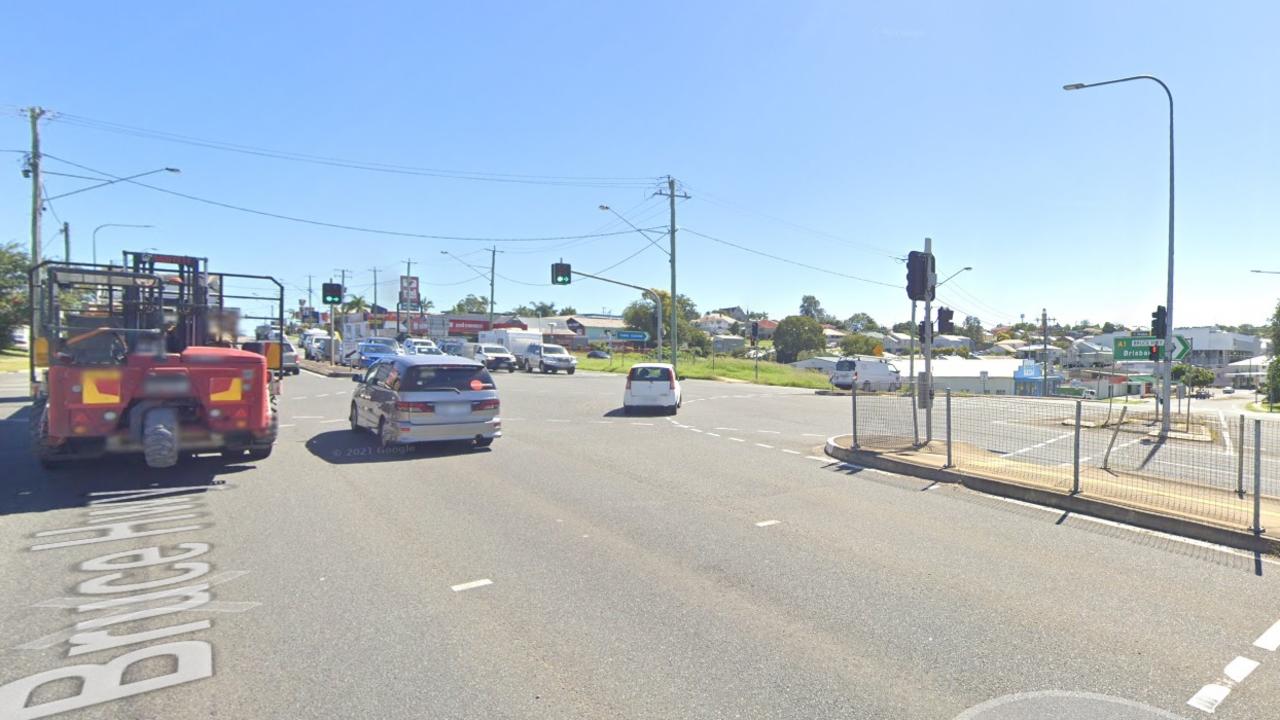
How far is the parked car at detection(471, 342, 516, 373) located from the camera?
40.8 metres

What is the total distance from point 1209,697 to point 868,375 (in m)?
36.5

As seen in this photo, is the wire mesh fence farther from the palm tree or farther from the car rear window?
the palm tree

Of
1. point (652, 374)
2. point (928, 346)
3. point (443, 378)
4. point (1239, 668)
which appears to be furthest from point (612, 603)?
point (652, 374)

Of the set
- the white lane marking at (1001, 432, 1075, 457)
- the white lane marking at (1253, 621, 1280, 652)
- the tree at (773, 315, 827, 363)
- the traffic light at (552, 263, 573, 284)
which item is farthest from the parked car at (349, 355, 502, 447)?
the tree at (773, 315, 827, 363)

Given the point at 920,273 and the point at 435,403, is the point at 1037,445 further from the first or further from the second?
the point at 435,403

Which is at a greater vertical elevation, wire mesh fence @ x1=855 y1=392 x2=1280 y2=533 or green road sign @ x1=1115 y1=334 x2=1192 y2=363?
green road sign @ x1=1115 y1=334 x2=1192 y2=363

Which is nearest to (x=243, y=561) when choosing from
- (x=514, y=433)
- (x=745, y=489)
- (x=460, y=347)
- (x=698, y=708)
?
(x=698, y=708)

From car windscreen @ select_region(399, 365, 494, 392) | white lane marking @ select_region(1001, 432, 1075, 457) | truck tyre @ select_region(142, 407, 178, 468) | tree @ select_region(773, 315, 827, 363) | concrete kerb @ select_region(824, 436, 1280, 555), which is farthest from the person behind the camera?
tree @ select_region(773, 315, 827, 363)

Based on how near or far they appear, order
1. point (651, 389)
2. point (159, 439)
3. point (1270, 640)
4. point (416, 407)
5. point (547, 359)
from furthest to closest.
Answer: point (547, 359) < point (651, 389) < point (416, 407) < point (159, 439) < point (1270, 640)

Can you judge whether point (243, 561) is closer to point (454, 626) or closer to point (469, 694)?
point (454, 626)

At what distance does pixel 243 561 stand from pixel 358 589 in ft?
4.44

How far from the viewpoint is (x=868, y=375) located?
39.3m

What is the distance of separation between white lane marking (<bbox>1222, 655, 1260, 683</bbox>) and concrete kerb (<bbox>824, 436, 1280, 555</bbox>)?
302 centimetres

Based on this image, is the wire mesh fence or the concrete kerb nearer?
the concrete kerb
